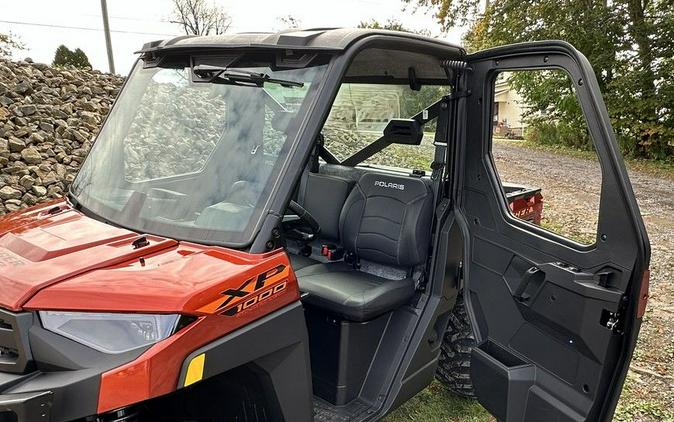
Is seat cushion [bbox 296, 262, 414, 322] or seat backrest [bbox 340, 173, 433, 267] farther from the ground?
seat backrest [bbox 340, 173, 433, 267]

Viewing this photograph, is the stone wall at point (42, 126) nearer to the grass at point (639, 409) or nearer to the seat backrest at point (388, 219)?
the seat backrest at point (388, 219)

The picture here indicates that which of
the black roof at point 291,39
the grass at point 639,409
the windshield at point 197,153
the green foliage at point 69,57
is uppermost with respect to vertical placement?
the green foliage at point 69,57

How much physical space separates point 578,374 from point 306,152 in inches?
51.4

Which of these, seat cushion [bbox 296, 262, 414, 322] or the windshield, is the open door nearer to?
seat cushion [bbox 296, 262, 414, 322]

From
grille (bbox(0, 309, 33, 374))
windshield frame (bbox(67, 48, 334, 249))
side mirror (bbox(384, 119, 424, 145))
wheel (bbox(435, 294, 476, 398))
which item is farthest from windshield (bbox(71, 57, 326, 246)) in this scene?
wheel (bbox(435, 294, 476, 398))

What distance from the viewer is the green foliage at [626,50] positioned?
1311 centimetres

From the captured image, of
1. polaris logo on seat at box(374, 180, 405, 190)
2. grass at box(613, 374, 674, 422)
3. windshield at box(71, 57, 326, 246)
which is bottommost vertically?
grass at box(613, 374, 674, 422)

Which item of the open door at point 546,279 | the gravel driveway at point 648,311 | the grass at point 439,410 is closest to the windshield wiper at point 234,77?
the open door at point 546,279

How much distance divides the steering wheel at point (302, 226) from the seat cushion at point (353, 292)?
0.41 metres

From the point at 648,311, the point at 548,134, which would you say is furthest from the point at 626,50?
the point at 648,311

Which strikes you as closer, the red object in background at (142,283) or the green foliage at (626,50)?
the red object in background at (142,283)

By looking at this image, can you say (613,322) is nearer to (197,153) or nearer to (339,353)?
(339,353)

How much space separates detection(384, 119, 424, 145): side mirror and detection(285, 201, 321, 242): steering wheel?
92 cm

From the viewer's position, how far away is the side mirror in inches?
114
